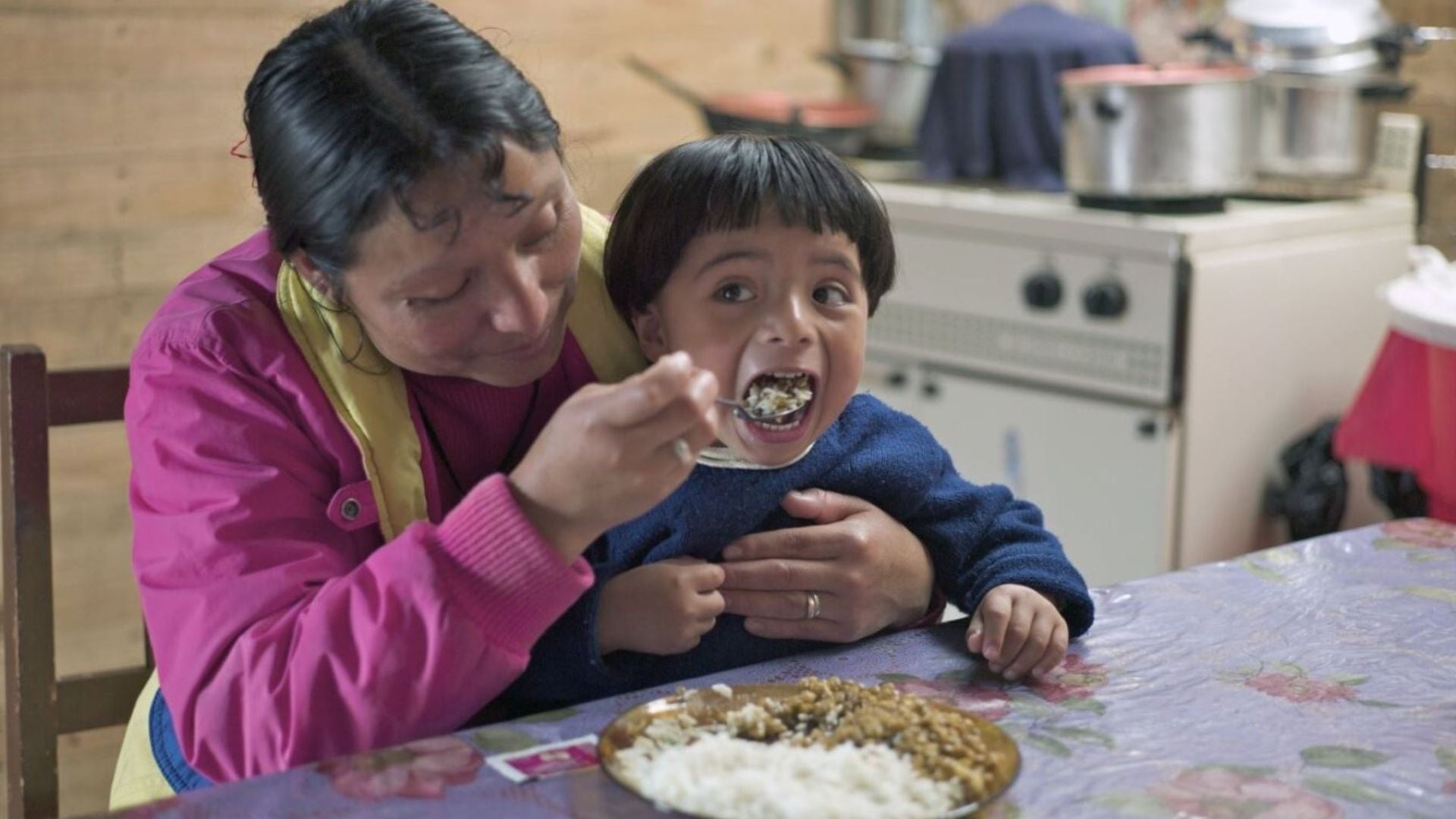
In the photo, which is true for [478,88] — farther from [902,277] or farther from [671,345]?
[902,277]

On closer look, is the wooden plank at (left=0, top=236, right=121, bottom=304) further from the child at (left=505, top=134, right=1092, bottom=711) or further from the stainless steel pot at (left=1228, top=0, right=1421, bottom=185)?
the stainless steel pot at (left=1228, top=0, right=1421, bottom=185)

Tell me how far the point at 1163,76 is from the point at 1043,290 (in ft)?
1.36

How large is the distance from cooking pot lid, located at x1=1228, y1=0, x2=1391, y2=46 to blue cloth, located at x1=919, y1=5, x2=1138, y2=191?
0.35 m

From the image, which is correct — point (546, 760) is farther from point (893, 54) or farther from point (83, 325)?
point (893, 54)

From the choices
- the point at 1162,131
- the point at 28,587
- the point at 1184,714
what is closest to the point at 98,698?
the point at 28,587

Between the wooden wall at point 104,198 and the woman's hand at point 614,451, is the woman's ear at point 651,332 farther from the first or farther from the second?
the wooden wall at point 104,198

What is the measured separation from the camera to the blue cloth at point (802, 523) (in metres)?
1.32

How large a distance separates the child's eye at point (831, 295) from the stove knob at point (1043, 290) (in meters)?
1.52

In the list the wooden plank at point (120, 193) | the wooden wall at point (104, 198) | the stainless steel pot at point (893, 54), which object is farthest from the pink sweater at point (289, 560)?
the stainless steel pot at point (893, 54)

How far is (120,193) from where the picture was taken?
2.88 m

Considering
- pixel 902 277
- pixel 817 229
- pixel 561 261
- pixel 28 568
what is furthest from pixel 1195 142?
pixel 28 568

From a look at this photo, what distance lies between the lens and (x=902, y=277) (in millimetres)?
3096

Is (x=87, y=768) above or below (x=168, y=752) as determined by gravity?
below

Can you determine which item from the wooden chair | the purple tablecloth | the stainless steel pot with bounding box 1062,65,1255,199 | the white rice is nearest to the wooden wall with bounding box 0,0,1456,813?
the stainless steel pot with bounding box 1062,65,1255,199
